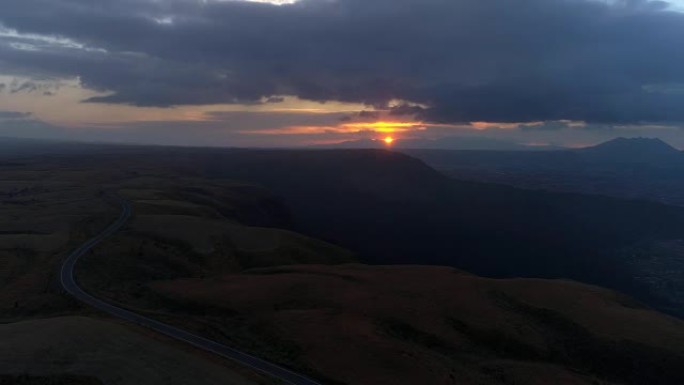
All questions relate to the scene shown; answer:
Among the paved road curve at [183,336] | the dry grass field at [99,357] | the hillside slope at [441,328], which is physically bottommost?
the hillside slope at [441,328]

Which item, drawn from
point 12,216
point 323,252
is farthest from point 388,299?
point 12,216

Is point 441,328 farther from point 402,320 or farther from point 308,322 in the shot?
point 308,322

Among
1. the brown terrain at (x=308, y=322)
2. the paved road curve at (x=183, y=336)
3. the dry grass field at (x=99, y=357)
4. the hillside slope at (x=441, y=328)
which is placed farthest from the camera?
the hillside slope at (x=441, y=328)

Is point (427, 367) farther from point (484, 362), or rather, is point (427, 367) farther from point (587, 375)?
point (587, 375)

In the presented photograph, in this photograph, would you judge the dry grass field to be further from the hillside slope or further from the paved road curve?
the hillside slope

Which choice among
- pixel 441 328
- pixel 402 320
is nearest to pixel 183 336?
pixel 402 320

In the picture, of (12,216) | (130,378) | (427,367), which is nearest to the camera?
(130,378)

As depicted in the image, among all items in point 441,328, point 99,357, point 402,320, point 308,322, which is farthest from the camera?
point 402,320

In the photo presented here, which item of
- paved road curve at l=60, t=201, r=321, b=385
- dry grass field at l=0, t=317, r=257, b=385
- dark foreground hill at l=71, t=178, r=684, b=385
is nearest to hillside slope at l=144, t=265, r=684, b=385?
dark foreground hill at l=71, t=178, r=684, b=385

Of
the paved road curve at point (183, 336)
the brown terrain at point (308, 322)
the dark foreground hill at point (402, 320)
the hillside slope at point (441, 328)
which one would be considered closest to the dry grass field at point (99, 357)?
the brown terrain at point (308, 322)

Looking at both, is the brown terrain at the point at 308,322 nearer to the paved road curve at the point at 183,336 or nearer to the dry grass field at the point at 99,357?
the dry grass field at the point at 99,357

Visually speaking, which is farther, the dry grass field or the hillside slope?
the hillside slope
